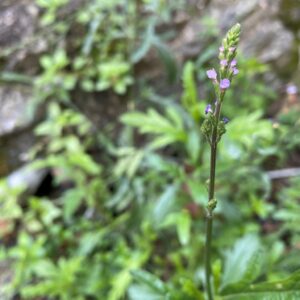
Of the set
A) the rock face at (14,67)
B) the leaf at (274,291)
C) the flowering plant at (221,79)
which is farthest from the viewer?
the rock face at (14,67)

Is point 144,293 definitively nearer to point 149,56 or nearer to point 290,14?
point 149,56

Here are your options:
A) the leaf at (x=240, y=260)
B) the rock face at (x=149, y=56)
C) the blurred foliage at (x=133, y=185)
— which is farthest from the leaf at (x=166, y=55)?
the leaf at (x=240, y=260)

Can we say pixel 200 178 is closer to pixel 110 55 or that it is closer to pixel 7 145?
pixel 110 55

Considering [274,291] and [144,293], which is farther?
[144,293]

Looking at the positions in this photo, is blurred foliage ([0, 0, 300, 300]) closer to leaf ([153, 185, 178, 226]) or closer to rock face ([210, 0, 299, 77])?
leaf ([153, 185, 178, 226])

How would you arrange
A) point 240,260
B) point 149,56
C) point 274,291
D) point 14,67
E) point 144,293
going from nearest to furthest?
point 274,291
point 144,293
point 240,260
point 14,67
point 149,56

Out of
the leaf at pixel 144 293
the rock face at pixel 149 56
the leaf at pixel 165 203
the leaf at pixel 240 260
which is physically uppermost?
the rock face at pixel 149 56

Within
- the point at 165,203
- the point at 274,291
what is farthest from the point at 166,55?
the point at 274,291

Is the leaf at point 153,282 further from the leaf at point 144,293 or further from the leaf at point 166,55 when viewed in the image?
the leaf at point 166,55

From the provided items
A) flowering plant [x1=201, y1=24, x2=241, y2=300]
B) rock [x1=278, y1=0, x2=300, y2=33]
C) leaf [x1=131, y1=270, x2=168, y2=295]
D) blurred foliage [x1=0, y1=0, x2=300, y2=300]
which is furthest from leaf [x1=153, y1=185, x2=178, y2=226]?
rock [x1=278, y1=0, x2=300, y2=33]

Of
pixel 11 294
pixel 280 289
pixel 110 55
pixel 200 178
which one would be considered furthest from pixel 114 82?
pixel 280 289
